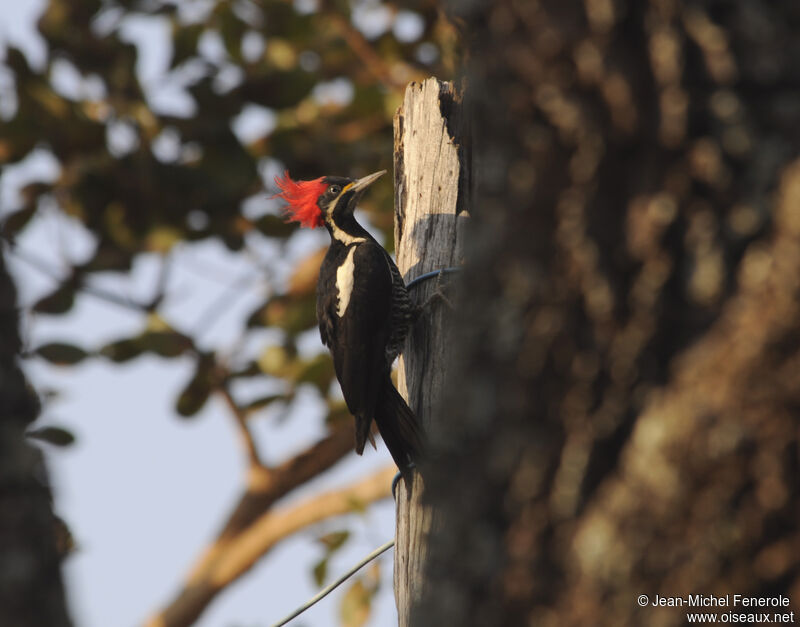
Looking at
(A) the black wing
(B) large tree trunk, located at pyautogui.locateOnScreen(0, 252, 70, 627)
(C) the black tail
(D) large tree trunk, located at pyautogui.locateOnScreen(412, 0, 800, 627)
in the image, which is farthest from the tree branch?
(D) large tree trunk, located at pyautogui.locateOnScreen(412, 0, 800, 627)

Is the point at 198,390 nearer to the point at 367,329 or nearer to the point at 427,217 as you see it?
the point at 367,329

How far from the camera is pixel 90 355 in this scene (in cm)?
559

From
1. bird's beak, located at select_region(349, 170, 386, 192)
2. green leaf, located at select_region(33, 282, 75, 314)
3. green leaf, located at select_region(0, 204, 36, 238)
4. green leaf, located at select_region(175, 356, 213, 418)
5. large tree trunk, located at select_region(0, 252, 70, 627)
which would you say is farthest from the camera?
green leaf, located at select_region(175, 356, 213, 418)

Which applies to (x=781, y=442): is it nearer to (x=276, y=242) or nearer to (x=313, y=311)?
(x=313, y=311)

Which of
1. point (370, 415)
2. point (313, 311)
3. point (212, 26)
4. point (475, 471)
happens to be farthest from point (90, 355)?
point (475, 471)

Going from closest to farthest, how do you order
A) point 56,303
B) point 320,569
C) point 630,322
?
point 630,322
point 320,569
point 56,303

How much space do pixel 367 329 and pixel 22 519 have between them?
2594 millimetres

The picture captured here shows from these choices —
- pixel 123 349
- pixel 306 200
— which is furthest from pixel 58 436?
pixel 123 349

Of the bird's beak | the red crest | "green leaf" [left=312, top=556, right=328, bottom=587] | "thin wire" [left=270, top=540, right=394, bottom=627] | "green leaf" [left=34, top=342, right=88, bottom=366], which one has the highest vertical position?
the red crest

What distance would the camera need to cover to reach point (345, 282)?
4398mm

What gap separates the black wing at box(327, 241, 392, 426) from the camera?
4.01 meters

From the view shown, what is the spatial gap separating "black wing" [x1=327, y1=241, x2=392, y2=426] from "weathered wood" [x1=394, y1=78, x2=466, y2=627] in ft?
0.56

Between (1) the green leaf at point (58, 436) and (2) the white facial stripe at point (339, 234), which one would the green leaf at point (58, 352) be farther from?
(2) the white facial stripe at point (339, 234)

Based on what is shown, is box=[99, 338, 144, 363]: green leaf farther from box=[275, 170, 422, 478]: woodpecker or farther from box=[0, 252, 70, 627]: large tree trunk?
box=[0, 252, 70, 627]: large tree trunk
